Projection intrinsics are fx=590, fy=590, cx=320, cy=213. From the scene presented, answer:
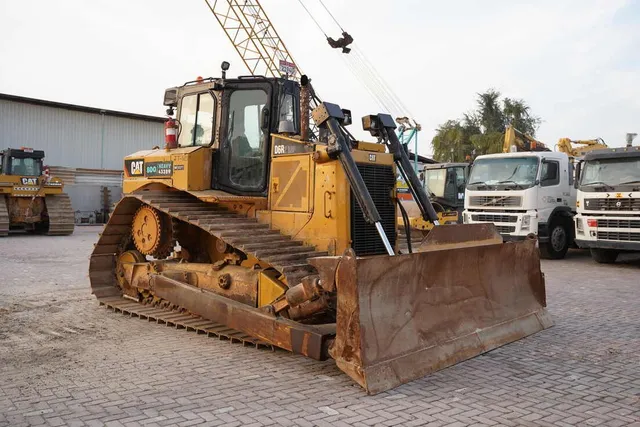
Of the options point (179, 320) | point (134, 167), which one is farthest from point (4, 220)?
point (179, 320)

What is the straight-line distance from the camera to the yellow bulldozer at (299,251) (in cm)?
501

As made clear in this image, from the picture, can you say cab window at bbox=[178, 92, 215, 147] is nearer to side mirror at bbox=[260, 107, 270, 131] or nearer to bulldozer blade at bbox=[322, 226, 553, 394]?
side mirror at bbox=[260, 107, 270, 131]

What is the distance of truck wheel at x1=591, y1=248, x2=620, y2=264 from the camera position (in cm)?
1394

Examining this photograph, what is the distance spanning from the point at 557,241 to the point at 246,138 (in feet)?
34.1

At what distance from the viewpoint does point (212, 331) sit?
249 inches

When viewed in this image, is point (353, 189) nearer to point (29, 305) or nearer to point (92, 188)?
point (29, 305)

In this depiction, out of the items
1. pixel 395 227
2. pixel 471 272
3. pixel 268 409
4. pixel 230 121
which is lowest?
pixel 268 409

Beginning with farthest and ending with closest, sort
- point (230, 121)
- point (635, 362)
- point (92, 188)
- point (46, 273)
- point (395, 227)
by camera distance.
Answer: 1. point (92, 188)
2. point (46, 273)
3. point (230, 121)
4. point (395, 227)
5. point (635, 362)

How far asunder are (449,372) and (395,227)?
2099mm

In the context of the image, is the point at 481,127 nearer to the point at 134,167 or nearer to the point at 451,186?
the point at 451,186

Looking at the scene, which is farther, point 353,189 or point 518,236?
point 518,236

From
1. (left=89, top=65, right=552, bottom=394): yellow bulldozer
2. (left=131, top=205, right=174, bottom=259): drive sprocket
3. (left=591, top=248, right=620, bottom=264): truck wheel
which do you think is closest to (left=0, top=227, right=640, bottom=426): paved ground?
(left=89, top=65, right=552, bottom=394): yellow bulldozer

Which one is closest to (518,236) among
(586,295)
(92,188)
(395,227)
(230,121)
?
(586,295)

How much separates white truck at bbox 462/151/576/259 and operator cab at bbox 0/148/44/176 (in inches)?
627
